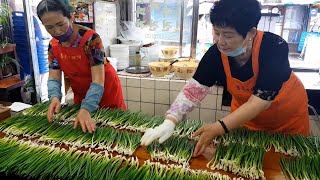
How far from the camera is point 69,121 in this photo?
5.93ft

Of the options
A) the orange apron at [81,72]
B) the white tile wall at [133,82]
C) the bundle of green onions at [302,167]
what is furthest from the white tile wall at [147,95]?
the bundle of green onions at [302,167]

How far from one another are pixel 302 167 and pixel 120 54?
2.93m

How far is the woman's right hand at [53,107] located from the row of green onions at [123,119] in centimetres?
4

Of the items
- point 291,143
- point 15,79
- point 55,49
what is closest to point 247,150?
point 291,143

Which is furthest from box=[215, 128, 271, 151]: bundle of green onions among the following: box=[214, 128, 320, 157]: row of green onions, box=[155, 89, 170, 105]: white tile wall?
box=[155, 89, 170, 105]: white tile wall

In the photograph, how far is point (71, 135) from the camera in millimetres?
1564

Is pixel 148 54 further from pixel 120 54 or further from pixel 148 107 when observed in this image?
pixel 148 107

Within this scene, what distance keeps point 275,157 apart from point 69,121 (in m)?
1.38

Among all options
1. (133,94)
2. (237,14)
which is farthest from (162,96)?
(237,14)

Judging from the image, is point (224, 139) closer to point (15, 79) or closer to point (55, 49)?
point (55, 49)

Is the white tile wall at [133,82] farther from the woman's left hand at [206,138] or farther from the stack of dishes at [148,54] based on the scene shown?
the woman's left hand at [206,138]

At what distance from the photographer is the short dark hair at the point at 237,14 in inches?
50.8

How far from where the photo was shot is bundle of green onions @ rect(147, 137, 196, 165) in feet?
4.40

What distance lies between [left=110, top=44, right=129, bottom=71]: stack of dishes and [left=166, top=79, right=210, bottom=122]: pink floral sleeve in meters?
2.14
